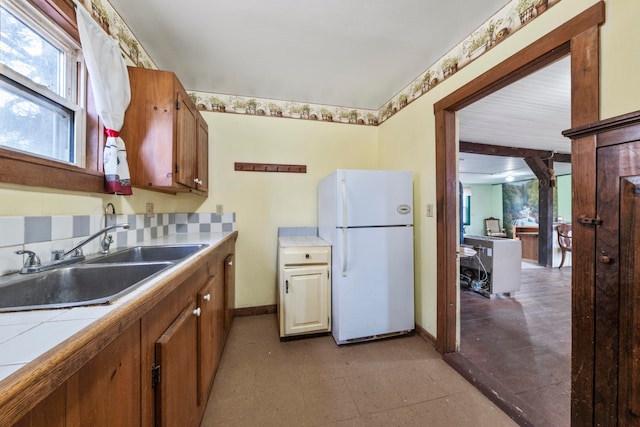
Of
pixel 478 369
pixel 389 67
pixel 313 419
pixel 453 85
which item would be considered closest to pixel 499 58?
pixel 453 85

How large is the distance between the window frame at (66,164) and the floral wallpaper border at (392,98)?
0.24 meters

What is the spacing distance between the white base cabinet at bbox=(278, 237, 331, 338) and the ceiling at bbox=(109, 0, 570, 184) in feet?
5.12

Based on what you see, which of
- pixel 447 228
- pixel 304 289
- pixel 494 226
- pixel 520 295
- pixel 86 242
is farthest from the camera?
pixel 494 226

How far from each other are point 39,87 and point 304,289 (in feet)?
6.24

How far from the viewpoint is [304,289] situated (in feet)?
6.67

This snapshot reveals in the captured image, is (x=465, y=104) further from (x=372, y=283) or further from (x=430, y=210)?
(x=372, y=283)

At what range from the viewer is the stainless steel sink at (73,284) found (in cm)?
80

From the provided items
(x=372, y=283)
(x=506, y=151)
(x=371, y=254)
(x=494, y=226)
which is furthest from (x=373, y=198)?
(x=494, y=226)

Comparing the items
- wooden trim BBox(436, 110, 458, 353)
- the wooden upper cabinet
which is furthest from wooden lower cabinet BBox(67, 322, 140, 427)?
wooden trim BBox(436, 110, 458, 353)

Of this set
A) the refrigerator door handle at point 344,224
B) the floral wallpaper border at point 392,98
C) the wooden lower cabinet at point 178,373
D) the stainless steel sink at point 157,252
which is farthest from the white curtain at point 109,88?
the refrigerator door handle at point 344,224

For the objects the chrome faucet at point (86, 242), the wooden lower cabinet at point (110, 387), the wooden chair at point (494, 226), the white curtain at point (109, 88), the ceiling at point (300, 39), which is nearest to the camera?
the wooden lower cabinet at point (110, 387)

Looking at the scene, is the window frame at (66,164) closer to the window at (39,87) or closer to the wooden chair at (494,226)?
the window at (39,87)

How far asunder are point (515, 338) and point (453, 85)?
2200 mm

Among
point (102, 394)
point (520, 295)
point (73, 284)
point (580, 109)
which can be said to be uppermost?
point (580, 109)
